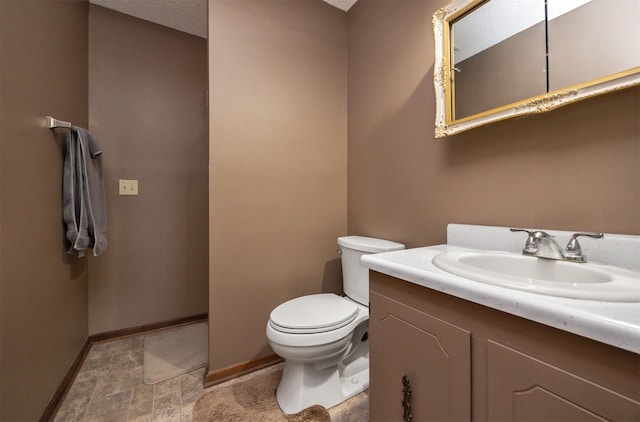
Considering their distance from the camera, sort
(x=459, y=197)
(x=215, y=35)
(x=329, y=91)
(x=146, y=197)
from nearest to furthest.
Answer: (x=459, y=197) < (x=215, y=35) < (x=329, y=91) < (x=146, y=197)

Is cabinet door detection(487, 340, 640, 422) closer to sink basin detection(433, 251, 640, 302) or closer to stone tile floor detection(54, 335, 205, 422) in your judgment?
sink basin detection(433, 251, 640, 302)

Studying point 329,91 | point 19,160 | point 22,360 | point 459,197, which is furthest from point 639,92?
point 22,360

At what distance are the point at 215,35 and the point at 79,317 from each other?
6.29 feet

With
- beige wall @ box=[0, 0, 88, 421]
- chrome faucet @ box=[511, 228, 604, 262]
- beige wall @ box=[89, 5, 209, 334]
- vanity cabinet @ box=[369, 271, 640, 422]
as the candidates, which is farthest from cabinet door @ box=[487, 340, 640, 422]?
beige wall @ box=[89, 5, 209, 334]

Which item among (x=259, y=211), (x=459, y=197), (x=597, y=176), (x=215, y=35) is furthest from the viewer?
(x=259, y=211)

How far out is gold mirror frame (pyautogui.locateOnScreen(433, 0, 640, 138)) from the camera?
2.42ft

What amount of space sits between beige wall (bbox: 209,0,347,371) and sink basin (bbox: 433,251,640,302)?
102 centimetres

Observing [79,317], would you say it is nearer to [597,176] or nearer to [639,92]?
[597,176]

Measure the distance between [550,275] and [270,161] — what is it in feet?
4.57

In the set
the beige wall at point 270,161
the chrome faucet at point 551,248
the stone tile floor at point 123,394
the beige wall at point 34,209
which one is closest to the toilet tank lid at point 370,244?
the beige wall at point 270,161

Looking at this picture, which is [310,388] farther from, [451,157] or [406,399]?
[451,157]

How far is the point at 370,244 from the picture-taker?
4.66ft

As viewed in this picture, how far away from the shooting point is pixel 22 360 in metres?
0.99

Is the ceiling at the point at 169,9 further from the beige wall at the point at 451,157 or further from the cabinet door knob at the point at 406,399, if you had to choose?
the cabinet door knob at the point at 406,399
